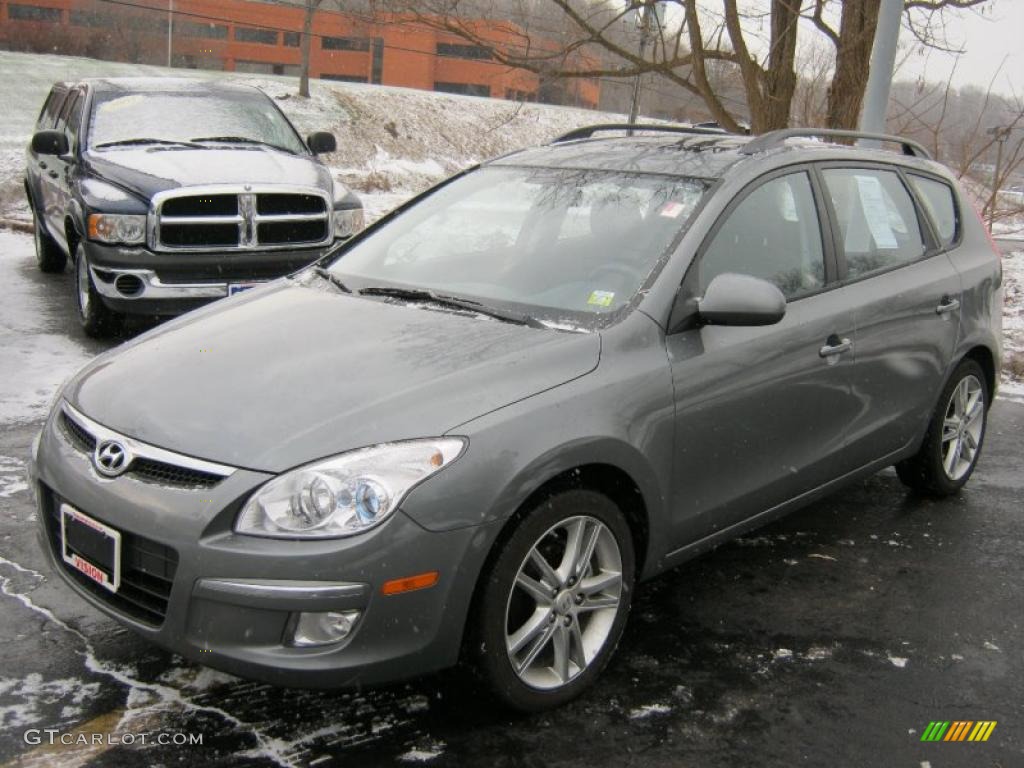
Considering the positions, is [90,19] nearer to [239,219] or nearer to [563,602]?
→ [239,219]

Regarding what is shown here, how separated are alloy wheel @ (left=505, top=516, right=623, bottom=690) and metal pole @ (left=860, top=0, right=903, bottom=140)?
5759 mm

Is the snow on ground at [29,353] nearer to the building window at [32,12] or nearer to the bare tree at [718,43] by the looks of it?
the bare tree at [718,43]

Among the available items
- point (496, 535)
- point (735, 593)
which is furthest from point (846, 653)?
point (496, 535)

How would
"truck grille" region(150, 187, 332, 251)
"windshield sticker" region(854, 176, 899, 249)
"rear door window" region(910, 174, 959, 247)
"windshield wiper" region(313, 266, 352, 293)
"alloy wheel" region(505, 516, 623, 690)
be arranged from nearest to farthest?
1. "alloy wheel" region(505, 516, 623, 690)
2. "windshield wiper" region(313, 266, 352, 293)
3. "windshield sticker" region(854, 176, 899, 249)
4. "rear door window" region(910, 174, 959, 247)
5. "truck grille" region(150, 187, 332, 251)

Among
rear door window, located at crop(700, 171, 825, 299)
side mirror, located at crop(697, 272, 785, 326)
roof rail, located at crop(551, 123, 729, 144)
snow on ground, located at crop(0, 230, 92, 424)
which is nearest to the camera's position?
side mirror, located at crop(697, 272, 785, 326)

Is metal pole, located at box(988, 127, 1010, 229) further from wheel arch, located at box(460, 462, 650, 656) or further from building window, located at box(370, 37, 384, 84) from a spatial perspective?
building window, located at box(370, 37, 384, 84)

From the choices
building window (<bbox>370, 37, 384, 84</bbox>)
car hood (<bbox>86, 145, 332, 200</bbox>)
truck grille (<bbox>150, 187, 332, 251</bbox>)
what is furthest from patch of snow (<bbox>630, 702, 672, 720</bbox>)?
building window (<bbox>370, 37, 384, 84</bbox>)

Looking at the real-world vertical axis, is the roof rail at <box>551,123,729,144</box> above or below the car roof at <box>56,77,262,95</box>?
below

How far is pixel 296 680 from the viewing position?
105 inches

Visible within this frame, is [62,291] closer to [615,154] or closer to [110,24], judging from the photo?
[615,154]

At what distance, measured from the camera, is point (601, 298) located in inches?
140

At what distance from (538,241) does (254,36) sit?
3188 inches

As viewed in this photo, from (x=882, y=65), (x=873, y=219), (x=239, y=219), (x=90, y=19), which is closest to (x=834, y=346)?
(x=873, y=219)

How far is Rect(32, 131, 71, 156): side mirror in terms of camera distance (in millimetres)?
8398
